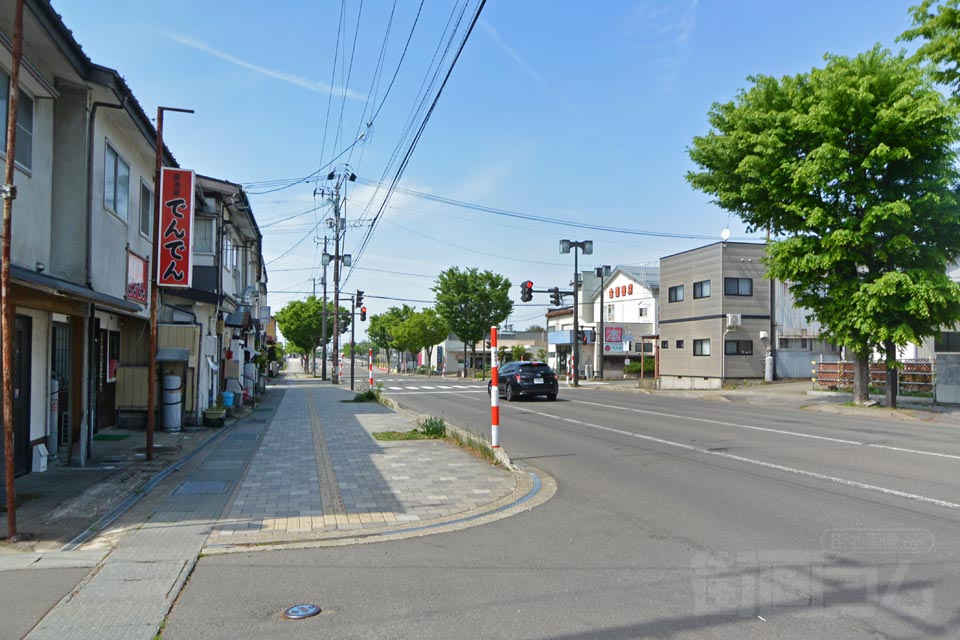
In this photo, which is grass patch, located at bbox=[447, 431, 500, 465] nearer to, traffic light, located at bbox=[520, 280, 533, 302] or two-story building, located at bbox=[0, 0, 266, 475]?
two-story building, located at bbox=[0, 0, 266, 475]

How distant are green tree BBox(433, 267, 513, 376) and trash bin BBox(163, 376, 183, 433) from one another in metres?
42.8

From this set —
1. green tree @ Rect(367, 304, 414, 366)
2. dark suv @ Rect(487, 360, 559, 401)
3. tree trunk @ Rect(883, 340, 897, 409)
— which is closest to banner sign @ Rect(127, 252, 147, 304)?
dark suv @ Rect(487, 360, 559, 401)

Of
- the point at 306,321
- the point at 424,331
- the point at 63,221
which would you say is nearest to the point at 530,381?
the point at 63,221

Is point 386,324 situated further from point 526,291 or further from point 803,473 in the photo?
point 803,473

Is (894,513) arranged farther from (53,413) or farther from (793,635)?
(53,413)

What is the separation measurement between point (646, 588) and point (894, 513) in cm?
354

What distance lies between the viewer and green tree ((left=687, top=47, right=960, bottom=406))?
19.0 metres

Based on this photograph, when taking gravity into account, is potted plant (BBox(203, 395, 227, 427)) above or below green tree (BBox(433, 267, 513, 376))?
below

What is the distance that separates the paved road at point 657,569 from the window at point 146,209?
9736 mm

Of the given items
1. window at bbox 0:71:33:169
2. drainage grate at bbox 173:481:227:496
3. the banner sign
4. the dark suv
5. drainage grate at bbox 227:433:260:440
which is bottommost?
drainage grate at bbox 227:433:260:440

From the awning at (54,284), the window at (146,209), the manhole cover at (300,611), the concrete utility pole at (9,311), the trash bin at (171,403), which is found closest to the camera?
the manhole cover at (300,611)

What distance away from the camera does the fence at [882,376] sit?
907 inches

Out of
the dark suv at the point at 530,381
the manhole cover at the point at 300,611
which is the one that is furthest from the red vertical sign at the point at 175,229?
the dark suv at the point at 530,381

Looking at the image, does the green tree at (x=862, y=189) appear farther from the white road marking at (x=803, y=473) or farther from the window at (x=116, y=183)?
the window at (x=116, y=183)
